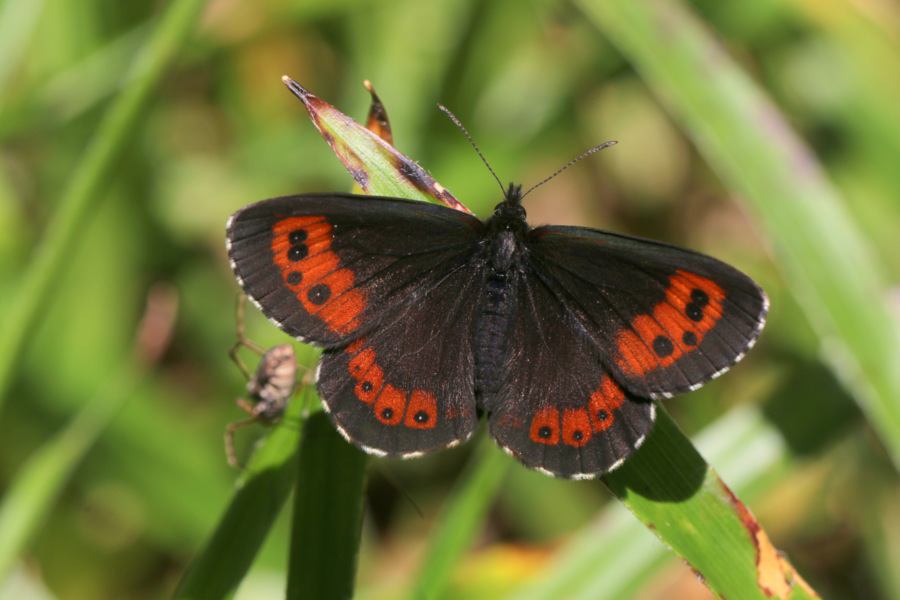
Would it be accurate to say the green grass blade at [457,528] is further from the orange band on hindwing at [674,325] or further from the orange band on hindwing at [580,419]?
the orange band on hindwing at [674,325]

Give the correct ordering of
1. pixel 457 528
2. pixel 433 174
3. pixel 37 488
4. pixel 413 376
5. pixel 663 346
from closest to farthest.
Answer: pixel 663 346, pixel 413 376, pixel 37 488, pixel 457 528, pixel 433 174

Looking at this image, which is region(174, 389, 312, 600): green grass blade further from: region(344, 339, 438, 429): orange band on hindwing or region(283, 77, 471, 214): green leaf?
region(283, 77, 471, 214): green leaf

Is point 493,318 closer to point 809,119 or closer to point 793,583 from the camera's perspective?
point 793,583

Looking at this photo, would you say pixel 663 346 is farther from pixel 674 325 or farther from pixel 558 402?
pixel 558 402

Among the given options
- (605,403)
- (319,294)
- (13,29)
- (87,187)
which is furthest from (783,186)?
(13,29)

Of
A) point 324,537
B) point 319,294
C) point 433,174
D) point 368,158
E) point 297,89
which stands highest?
point 297,89

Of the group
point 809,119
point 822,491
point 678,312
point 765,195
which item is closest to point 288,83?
point 678,312

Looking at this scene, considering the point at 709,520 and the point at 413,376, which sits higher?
the point at 413,376

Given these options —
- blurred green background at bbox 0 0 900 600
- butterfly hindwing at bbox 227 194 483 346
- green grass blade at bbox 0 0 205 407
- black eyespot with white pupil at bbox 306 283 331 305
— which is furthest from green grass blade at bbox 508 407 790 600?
green grass blade at bbox 0 0 205 407
